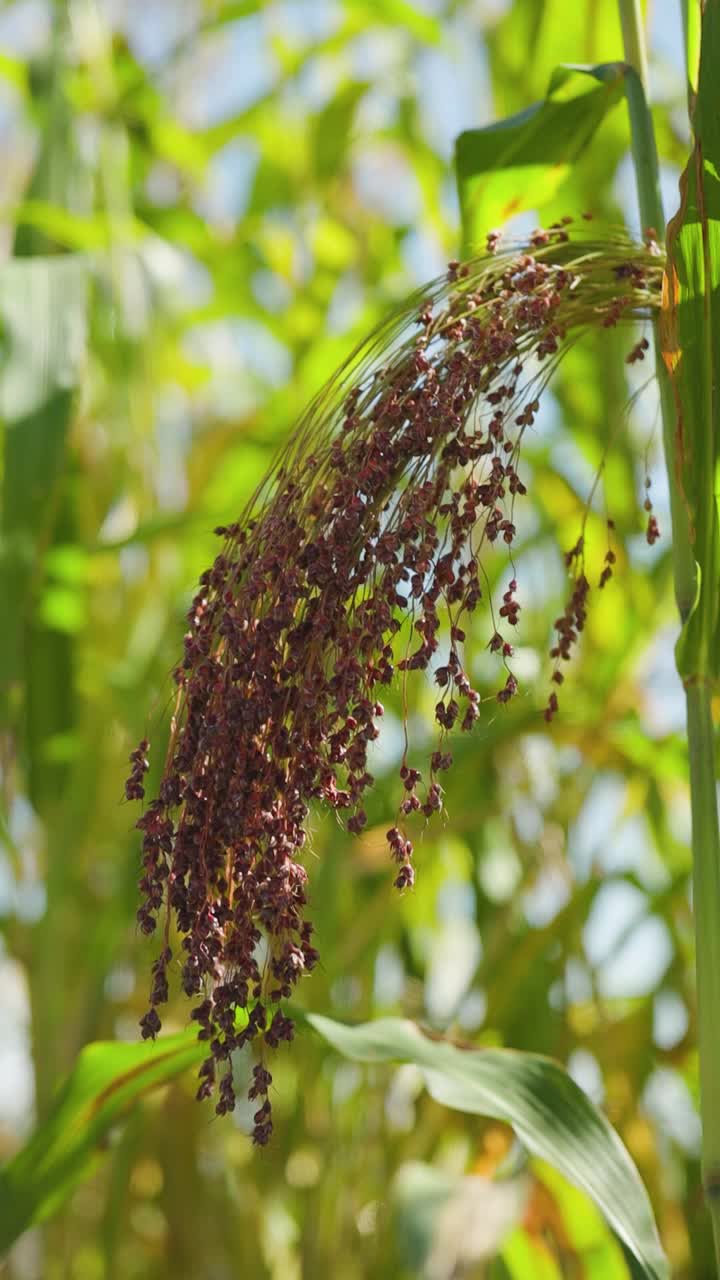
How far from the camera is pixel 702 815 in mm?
723

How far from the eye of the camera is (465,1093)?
791mm

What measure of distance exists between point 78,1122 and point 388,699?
688 mm

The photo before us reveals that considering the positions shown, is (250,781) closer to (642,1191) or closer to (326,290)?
(642,1191)

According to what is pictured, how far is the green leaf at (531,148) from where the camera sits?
837mm

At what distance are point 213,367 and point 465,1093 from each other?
1.34 m

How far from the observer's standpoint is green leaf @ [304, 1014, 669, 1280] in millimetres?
755

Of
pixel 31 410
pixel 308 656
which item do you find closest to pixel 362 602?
pixel 308 656

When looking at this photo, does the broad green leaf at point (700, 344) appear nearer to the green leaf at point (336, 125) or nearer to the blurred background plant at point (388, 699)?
the blurred background plant at point (388, 699)

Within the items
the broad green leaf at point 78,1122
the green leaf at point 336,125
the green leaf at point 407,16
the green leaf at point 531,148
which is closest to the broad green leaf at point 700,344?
the green leaf at point 531,148

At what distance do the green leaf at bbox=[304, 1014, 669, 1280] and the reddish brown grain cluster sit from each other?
191 mm

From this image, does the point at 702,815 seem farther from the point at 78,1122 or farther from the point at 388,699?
the point at 388,699

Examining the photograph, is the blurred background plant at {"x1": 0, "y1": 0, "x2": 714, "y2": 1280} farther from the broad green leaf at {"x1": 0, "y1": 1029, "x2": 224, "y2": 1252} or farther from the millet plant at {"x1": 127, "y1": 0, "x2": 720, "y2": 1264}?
the millet plant at {"x1": 127, "y1": 0, "x2": 720, "y2": 1264}

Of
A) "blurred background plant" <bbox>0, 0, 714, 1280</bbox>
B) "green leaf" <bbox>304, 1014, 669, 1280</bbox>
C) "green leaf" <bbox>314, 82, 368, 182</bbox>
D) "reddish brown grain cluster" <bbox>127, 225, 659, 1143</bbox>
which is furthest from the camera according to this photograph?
"green leaf" <bbox>314, 82, 368, 182</bbox>

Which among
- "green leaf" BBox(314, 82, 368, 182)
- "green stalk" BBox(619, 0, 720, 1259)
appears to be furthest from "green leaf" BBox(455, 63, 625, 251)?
"green leaf" BBox(314, 82, 368, 182)
